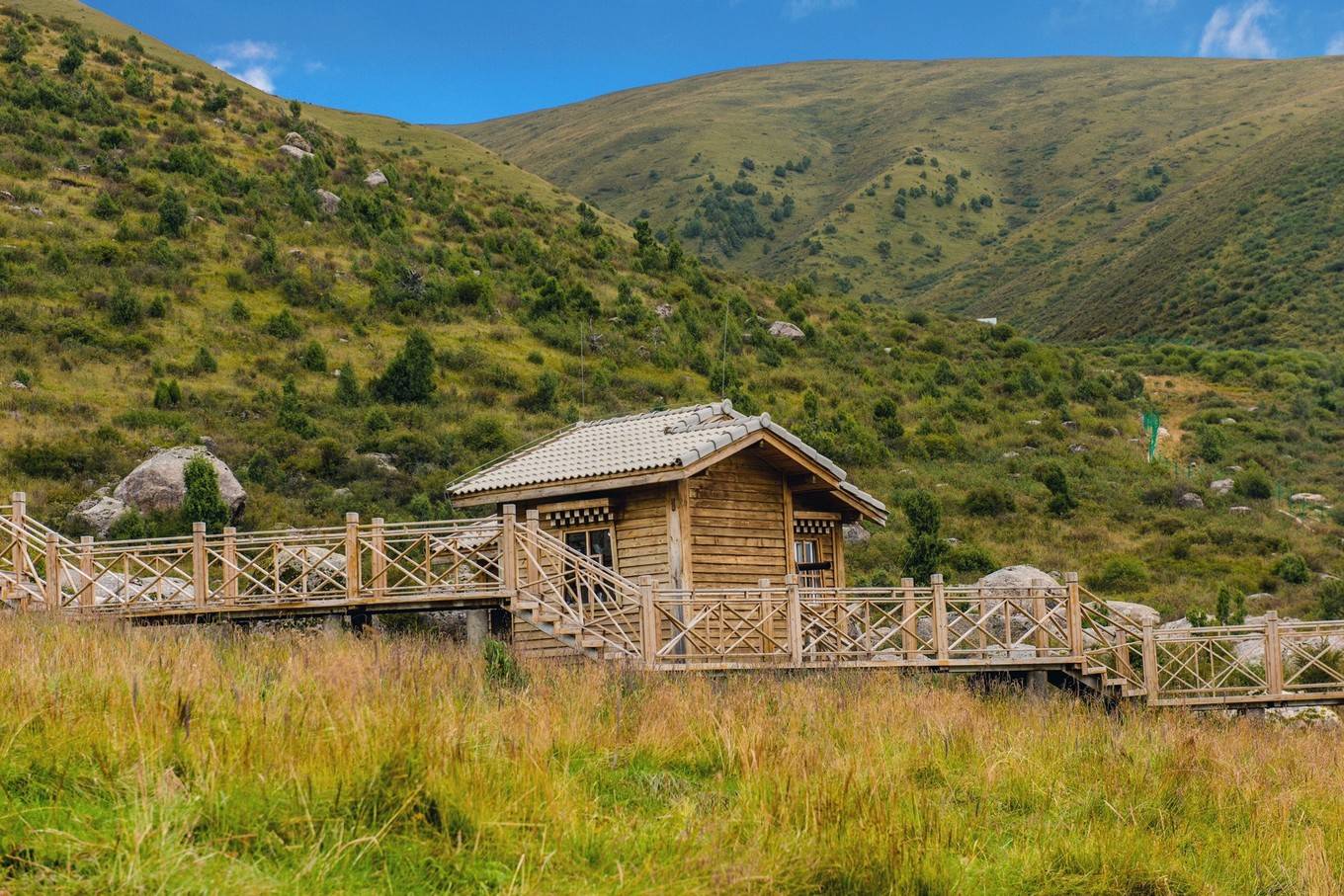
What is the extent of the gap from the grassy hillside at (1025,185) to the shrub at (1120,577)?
119 feet

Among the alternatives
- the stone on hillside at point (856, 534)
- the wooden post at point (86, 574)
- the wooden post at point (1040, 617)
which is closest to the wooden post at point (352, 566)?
the wooden post at point (86, 574)

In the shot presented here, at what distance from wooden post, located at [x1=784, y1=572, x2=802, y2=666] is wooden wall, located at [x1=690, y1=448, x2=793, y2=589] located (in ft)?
10.9

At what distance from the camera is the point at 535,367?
1826 inches

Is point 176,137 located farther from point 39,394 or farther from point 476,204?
point 39,394

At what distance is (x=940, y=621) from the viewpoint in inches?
761

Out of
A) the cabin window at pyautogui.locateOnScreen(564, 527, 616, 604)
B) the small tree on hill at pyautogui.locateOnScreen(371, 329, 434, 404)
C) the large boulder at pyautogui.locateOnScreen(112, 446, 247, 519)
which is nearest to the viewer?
the cabin window at pyautogui.locateOnScreen(564, 527, 616, 604)

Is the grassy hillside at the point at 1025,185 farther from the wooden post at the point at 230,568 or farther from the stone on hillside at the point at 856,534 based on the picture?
the wooden post at the point at 230,568

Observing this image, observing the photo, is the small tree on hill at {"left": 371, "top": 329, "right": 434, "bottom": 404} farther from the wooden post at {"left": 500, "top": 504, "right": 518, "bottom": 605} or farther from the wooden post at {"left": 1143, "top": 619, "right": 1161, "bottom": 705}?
the wooden post at {"left": 1143, "top": 619, "right": 1161, "bottom": 705}

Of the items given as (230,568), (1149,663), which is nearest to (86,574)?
(230,568)

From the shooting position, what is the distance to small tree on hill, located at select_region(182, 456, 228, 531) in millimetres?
30016

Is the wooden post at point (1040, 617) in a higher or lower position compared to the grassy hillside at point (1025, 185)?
lower

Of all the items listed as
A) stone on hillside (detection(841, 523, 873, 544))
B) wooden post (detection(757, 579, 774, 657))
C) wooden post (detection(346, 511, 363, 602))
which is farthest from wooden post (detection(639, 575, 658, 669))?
stone on hillside (detection(841, 523, 873, 544))

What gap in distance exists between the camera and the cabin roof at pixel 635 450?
21.2 meters

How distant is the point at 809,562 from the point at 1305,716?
8.82m
